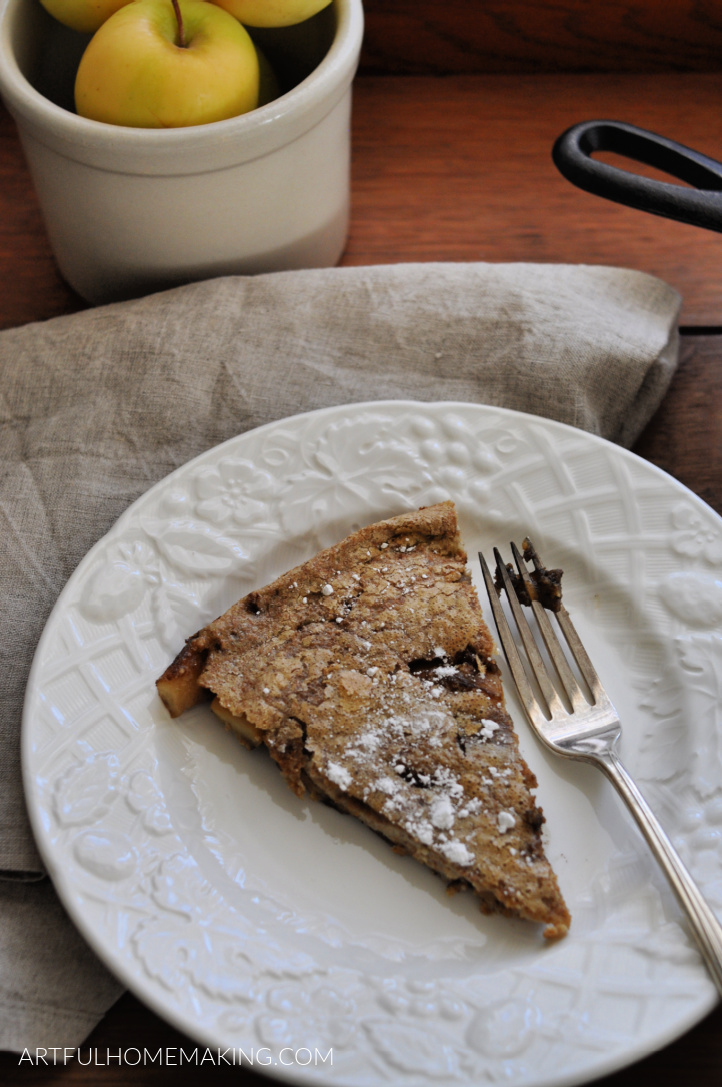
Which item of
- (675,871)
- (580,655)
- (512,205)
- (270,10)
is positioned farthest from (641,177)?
(675,871)

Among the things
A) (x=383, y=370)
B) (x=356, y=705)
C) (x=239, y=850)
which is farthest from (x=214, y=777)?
(x=383, y=370)

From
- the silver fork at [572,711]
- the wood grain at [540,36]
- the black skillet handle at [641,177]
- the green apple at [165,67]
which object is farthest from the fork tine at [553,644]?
the wood grain at [540,36]

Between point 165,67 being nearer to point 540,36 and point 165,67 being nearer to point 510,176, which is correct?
point 510,176

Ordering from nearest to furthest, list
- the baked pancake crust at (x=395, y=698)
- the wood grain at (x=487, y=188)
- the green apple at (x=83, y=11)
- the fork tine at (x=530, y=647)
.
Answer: the baked pancake crust at (x=395, y=698)
the fork tine at (x=530, y=647)
the green apple at (x=83, y=11)
the wood grain at (x=487, y=188)

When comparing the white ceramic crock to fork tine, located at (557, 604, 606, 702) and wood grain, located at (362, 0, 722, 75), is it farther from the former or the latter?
fork tine, located at (557, 604, 606, 702)

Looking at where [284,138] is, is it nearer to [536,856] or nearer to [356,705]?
[356,705]

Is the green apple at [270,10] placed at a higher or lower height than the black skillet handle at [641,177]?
higher

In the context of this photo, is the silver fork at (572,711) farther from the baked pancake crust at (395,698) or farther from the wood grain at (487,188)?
the wood grain at (487,188)
